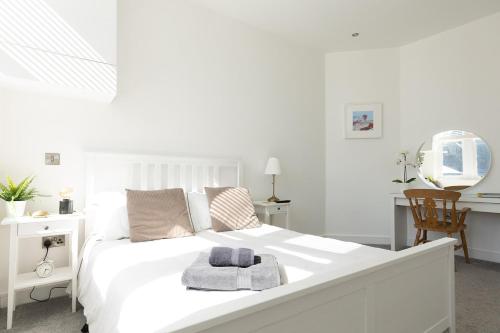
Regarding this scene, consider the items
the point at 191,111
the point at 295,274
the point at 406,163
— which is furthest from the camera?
the point at 406,163

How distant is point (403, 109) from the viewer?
170 inches

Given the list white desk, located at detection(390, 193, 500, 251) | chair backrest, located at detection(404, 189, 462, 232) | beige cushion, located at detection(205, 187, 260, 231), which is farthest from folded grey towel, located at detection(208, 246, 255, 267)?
white desk, located at detection(390, 193, 500, 251)

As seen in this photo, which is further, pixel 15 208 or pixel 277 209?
pixel 277 209

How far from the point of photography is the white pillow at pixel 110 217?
7.23 feet

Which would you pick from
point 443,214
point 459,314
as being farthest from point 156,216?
point 443,214

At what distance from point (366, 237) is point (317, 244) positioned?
274 cm

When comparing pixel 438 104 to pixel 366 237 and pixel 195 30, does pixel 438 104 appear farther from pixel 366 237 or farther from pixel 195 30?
pixel 195 30

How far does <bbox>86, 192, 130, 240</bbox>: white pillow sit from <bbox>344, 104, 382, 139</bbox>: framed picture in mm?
3376

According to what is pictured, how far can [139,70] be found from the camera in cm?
282

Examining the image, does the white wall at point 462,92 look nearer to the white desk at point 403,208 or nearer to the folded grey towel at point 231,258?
the white desk at point 403,208

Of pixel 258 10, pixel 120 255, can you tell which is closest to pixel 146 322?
pixel 120 255

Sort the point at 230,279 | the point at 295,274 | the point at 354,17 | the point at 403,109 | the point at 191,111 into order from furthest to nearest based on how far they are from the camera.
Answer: the point at 403,109 < the point at 354,17 < the point at 191,111 < the point at 295,274 < the point at 230,279

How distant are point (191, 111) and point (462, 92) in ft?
11.2

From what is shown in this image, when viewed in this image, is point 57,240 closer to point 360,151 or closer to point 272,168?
point 272,168
